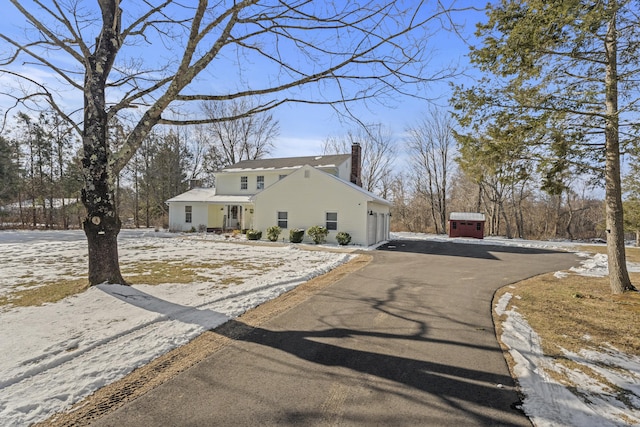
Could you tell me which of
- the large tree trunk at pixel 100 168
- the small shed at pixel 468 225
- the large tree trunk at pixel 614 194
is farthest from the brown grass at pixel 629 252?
the large tree trunk at pixel 100 168

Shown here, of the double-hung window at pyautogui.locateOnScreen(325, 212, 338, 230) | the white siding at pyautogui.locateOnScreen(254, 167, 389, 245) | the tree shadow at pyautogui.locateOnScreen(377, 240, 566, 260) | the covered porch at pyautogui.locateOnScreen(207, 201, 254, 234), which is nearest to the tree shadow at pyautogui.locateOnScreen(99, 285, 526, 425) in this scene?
the tree shadow at pyautogui.locateOnScreen(377, 240, 566, 260)

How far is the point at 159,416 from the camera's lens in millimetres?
2469

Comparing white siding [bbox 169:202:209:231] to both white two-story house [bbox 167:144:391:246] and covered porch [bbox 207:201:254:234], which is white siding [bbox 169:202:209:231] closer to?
white two-story house [bbox 167:144:391:246]

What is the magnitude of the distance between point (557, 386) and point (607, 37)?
7208mm

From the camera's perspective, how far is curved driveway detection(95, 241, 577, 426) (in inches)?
98.7

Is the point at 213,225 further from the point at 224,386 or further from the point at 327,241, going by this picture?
the point at 224,386

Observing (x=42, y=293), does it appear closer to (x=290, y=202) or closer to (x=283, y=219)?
(x=290, y=202)

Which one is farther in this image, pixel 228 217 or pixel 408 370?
pixel 228 217

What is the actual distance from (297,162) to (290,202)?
21.6ft

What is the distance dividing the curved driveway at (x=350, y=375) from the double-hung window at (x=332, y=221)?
1195 cm

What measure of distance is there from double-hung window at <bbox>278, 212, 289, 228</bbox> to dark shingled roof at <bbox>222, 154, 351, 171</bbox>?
5450 millimetres

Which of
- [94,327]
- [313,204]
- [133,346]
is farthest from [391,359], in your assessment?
[313,204]

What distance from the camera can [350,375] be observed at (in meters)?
3.17

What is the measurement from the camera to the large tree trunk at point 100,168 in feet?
19.1
